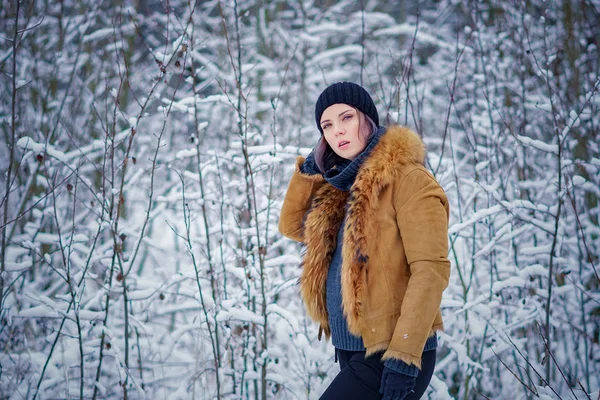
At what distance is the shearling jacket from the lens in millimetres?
1566

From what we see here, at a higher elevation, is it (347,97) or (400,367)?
(347,97)

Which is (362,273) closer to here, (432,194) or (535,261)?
(432,194)

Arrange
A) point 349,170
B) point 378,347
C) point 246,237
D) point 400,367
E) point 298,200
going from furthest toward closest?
1. point 246,237
2. point 298,200
3. point 349,170
4. point 378,347
5. point 400,367

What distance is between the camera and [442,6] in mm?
8469

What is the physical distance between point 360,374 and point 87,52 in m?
5.46

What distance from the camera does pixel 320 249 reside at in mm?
1959

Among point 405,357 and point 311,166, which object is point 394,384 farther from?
point 311,166

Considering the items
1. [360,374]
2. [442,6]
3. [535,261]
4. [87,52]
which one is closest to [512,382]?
[535,261]

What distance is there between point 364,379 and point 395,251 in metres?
0.48

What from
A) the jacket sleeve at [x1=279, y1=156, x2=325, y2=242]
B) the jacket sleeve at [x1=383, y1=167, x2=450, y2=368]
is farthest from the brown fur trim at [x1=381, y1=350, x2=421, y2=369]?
the jacket sleeve at [x1=279, y1=156, x2=325, y2=242]

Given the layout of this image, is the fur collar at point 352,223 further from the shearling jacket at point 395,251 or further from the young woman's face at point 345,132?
the young woman's face at point 345,132

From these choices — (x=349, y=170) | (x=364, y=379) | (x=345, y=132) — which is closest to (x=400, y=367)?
(x=364, y=379)

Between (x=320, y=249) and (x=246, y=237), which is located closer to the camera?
(x=320, y=249)

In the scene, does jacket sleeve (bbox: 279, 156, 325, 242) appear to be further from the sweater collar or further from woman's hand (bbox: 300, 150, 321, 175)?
the sweater collar
